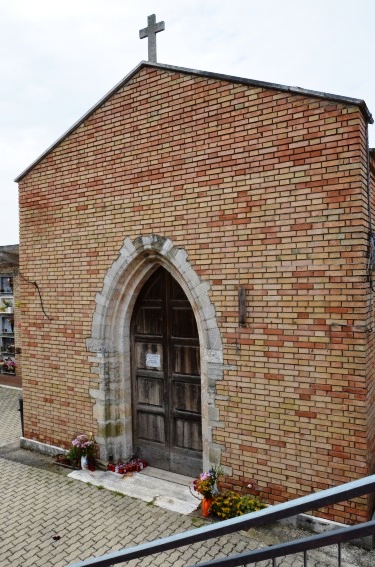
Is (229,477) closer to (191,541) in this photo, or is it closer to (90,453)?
(90,453)

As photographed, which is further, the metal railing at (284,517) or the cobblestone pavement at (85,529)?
the cobblestone pavement at (85,529)

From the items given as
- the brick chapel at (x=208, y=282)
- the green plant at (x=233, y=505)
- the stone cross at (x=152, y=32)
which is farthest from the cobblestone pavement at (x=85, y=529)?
the stone cross at (x=152, y=32)

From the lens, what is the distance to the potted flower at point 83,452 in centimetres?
616

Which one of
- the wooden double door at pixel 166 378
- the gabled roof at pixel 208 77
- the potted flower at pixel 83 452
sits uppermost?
the gabled roof at pixel 208 77

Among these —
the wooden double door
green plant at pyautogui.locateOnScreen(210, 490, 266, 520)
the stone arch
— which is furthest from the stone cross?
green plant at pyautogui.locateOnScreen(210, 490, 266, 520)

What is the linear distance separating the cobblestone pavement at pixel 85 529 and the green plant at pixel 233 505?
0.75 ft

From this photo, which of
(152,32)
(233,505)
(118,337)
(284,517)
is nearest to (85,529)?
(233,505)

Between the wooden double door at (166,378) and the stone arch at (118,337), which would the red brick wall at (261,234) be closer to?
the stone arch at (118,337)

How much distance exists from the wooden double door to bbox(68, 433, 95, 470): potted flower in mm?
690

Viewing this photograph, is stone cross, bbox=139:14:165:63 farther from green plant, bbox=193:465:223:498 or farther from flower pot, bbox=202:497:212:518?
flower pot, bbox=202:497:212:518

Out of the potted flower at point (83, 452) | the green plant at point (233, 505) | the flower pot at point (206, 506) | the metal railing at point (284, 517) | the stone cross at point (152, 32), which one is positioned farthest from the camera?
the potted flower at point (83, 452)

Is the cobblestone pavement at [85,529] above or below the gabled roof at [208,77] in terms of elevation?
below

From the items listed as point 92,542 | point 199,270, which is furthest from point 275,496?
point 199,270

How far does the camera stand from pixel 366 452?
4199 millimetres
